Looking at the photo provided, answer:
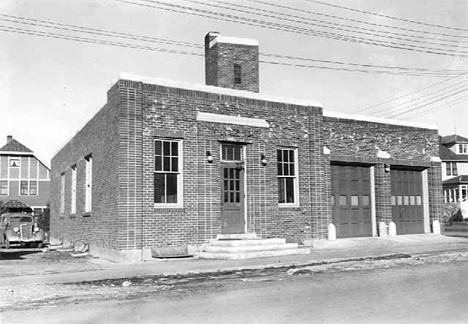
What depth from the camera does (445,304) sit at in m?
7.63

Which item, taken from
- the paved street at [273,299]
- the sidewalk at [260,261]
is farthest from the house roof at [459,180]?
the paved street at [273,299]

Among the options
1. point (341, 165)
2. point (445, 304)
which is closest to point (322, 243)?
point (341, 165)

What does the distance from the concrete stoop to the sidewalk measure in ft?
1.40

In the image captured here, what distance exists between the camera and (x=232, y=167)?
55.9 feet

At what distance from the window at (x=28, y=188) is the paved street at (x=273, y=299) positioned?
37.5 meters

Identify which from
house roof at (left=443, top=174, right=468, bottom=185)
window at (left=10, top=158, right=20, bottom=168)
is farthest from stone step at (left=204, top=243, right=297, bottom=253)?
house roof at (left=443, top=174, right=468, bottom=185)

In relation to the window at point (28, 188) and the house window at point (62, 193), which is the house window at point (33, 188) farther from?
the house window at point (62, 193)

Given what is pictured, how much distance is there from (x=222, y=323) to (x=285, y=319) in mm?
850

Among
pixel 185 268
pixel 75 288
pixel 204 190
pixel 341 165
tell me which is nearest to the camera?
pixel 75 288

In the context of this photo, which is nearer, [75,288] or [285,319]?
[285,319]

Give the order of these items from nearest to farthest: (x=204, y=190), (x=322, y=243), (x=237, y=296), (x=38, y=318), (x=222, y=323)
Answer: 1. (x=222, y=323)
2. (x=38, y=318)
3. (x=237, y=296)
4. (x=204, y=190)
5. (x=322, y=243)

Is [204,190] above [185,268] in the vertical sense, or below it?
above

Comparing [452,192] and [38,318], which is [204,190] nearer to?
[38,318]

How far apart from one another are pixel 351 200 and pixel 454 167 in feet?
143
